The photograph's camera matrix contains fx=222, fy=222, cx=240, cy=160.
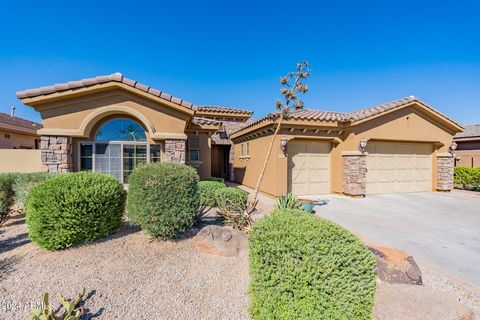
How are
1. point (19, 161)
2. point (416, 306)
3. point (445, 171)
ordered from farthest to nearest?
point (445, 171) → point (19, 161) → point (416, 306)

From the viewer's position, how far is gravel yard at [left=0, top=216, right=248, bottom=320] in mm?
3068

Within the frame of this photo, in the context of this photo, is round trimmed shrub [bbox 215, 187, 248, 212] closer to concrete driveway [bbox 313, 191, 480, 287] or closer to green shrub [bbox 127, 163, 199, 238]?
green shrub [bbox 127, 163, 199, 238]

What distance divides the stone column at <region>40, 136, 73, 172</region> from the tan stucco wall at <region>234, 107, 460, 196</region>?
8479mm

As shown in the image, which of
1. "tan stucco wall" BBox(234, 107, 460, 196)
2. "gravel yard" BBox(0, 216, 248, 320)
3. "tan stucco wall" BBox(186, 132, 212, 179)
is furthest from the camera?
"tan stucco wall" BBox(186, 132, 212, 179)

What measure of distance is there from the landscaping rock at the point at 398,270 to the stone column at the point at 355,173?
7.51 meters

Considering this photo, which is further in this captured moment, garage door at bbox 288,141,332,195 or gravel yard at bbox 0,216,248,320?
garage door at bbox 288,141,332,195

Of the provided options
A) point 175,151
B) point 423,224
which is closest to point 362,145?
point 423,224

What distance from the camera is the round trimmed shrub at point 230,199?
21.6 feet

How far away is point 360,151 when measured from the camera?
10945 mm

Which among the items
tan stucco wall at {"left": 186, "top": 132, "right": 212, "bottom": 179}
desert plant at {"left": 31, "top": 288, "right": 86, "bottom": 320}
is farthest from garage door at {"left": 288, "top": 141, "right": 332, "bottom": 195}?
desert plant at {"left": 31, "top": 288, "right": 86, "bottom": 320}

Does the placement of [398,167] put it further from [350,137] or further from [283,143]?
[283,143]

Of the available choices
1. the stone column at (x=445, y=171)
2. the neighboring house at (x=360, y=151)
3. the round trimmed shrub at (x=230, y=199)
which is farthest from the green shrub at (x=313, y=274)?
the stone column at (x=445, y=171)

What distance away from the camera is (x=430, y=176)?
511 inches

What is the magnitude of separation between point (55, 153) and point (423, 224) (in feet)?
43.3
